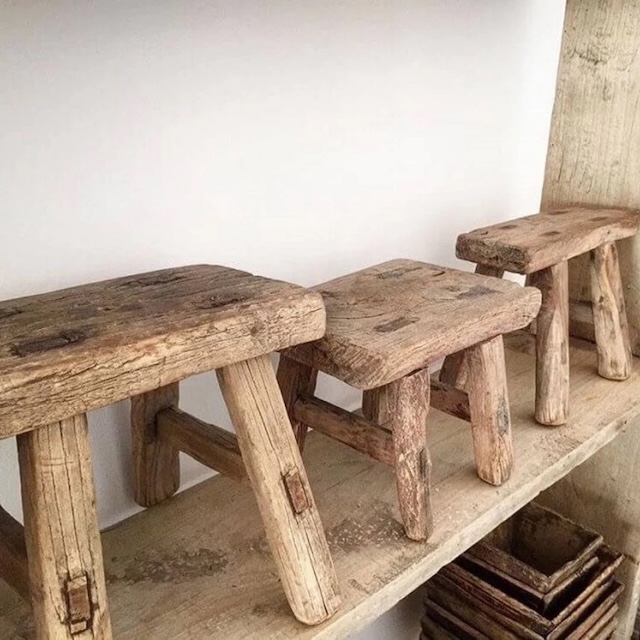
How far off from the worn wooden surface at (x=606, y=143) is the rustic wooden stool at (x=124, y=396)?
63cm

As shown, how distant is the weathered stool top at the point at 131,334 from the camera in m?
0.47

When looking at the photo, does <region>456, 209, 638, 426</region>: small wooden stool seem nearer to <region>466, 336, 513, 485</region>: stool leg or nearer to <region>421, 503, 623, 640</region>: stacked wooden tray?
<region>466, 336, 513, 485</region>: stool leg

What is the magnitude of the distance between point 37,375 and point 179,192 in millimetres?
370

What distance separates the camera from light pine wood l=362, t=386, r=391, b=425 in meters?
0.96

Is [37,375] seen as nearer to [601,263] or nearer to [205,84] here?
[205,84]

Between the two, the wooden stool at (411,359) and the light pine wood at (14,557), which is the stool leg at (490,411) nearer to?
the wooden stool at (411,359)

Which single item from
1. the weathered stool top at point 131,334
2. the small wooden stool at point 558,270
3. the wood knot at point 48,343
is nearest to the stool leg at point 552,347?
the small wooden stool at point 558,270

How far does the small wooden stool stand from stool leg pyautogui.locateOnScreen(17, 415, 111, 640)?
572 millimetres

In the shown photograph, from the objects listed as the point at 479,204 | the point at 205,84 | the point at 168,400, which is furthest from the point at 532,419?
the point at 205,84

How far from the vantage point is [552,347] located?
37.5 inches

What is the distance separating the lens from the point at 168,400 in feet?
2.62

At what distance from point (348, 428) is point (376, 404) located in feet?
0.56

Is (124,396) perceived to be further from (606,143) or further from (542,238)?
(606,143)

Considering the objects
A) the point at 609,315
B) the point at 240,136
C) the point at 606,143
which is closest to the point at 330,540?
the point at 240,136
